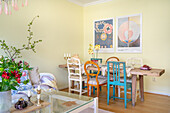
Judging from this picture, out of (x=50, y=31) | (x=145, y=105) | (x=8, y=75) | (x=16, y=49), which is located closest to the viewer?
(x=8, y=75)

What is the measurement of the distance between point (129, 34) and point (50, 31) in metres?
2.38

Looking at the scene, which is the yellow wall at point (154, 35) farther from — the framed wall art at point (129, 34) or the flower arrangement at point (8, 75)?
the flower arrangement at point (8, 75)

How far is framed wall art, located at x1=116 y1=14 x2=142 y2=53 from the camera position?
420cm

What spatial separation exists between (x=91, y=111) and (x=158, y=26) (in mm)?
2913

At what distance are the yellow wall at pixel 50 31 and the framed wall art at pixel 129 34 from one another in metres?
1.46

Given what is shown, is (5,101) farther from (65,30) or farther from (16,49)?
(65,30)

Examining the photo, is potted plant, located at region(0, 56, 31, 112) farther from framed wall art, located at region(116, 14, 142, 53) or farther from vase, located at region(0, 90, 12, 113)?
framed wall art, located at region(116, 14, 142, 53)

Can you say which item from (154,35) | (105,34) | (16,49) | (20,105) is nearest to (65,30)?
(105,34)

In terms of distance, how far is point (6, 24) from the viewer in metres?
3.11

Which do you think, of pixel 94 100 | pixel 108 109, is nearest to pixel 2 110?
pixel 94 100

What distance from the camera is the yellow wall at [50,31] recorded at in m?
3.28

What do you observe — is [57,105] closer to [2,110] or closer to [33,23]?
[2,110]

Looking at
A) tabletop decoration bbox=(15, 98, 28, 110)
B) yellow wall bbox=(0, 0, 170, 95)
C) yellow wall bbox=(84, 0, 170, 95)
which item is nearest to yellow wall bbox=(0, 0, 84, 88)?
yellow wall bbox=(0, 0, 170, 95)

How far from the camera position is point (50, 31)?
4.11m
